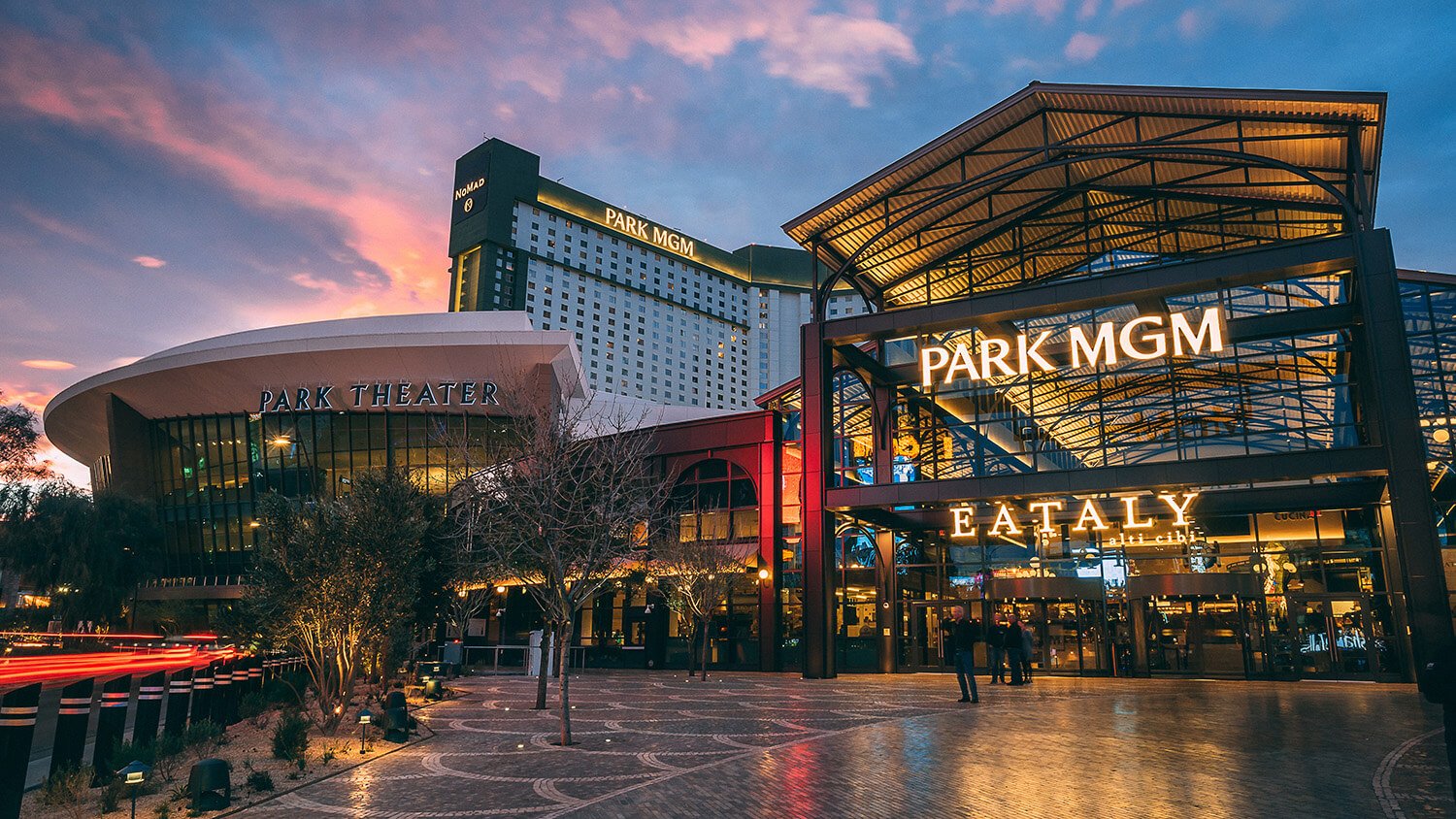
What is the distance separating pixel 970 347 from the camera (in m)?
26.7

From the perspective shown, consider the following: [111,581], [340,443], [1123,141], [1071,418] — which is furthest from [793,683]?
→ [111,581]

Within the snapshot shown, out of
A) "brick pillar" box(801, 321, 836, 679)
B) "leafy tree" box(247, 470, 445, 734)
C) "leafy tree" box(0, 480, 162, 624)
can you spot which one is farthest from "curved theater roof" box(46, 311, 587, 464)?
"leafy tree" box(247, 470, 445, 734)

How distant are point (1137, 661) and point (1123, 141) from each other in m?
15.8

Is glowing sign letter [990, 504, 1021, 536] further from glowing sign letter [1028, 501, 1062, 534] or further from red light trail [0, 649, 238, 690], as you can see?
red light trail [0, 649, 238, 690]

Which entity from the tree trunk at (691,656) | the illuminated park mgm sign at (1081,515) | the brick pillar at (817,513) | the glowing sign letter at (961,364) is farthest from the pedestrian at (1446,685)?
the tree trunk at (691,656)

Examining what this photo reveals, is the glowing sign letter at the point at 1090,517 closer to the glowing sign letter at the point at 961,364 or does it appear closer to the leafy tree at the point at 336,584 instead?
the glowing sign letter at the point at 961,364

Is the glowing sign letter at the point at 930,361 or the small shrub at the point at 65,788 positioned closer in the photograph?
the small shrub at the point at 65,788

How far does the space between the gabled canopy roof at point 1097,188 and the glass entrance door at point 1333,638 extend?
34.2 ft

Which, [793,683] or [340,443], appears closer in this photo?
[793,683]

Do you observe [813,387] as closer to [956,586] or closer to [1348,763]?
[956,586]

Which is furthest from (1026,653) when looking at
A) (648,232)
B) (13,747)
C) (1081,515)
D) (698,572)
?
(648,232)

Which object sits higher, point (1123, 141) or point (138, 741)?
point (1123, 141)

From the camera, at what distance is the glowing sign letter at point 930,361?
26.1 m

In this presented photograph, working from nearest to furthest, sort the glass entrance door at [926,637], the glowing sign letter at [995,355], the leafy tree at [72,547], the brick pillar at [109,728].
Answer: the brick pillar at [109,728]
the glowing sign letter at [995,355]
the glass entrance door at [926,637]
the leafy tree at [72,547]
